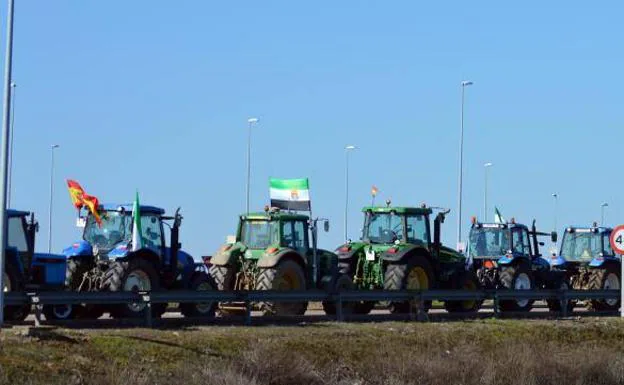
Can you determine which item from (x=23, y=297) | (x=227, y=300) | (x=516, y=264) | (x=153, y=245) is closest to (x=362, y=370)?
(x=227, y=300)

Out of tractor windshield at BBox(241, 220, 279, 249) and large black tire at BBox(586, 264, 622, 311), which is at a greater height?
tractor windshield at BBox(241, 220, 279, 249)

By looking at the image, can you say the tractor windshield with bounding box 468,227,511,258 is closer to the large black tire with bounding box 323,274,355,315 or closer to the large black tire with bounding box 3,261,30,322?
the large black tire with bounding box 323,274,355,315

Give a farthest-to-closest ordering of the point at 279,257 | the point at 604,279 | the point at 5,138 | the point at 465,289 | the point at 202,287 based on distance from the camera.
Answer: the point at 604,279
the point at 465,289
the point at 202,287
the point at 279,257
the point at 5,138

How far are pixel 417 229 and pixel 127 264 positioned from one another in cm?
785

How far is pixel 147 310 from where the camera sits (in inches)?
884

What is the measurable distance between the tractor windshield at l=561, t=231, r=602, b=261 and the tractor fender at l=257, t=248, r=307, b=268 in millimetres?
14176

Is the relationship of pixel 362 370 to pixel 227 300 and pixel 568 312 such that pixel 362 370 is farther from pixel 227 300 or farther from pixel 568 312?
pixel 568 312

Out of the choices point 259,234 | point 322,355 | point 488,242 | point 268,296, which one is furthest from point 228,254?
point 488,242

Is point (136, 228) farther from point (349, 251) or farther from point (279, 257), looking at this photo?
point (349, 251)

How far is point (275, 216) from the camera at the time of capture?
96.0ft

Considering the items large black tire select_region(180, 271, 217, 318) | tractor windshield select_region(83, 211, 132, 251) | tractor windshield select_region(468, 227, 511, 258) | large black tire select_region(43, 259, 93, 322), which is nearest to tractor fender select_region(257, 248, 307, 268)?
→ large black tire select_region(180, 271, 217, 318)

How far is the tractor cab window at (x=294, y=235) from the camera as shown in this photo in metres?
29.3

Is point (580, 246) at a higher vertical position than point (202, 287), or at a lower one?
higher

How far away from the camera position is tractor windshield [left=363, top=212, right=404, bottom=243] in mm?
31609
